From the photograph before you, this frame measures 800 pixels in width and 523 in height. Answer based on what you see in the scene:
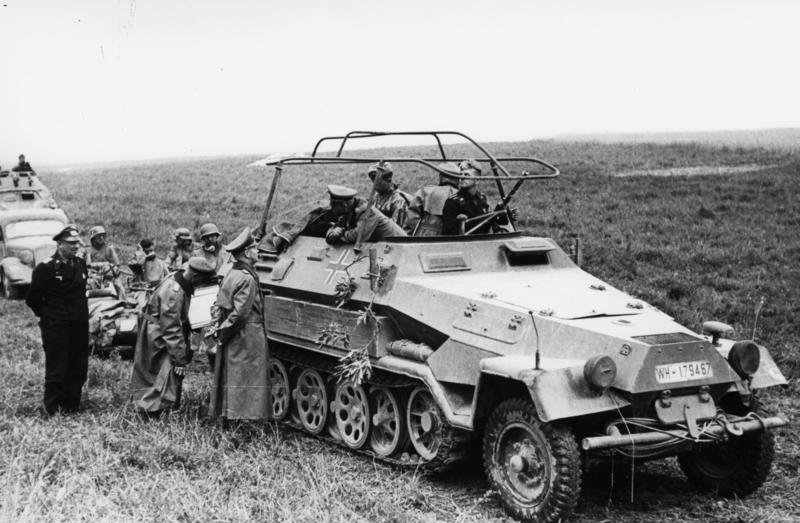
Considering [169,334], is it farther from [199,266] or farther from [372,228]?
[372,228]

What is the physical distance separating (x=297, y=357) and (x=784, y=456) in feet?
15.5

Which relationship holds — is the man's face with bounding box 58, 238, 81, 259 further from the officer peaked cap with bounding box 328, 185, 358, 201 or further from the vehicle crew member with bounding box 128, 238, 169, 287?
the vehicle crew member with bounding box 128, 238, 169, 287

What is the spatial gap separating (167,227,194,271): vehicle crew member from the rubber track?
4386 millimetres

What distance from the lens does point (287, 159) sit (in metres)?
9.42

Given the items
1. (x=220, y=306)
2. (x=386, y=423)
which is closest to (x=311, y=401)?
(x=386, y=423)

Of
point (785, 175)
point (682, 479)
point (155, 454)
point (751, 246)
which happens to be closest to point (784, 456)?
Result: point (682, 479)

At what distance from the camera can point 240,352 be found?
27.6ft

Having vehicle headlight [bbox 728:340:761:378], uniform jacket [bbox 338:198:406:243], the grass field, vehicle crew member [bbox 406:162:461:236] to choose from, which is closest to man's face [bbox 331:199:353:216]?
uniform jacket [bbox 338:198:406:243]

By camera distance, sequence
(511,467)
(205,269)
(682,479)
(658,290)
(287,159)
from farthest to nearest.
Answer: (658,290), (287,159), (205,269), (682,479), (511,467)

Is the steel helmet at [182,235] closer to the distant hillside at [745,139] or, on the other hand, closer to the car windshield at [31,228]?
the car windshield at [31,228]

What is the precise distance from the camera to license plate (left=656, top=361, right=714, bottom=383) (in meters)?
6.28

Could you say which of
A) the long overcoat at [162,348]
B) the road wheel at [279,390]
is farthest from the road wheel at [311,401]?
the long overcoat at [162,348]

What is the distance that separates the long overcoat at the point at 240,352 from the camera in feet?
27.1

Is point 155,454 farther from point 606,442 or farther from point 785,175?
point 785,175
